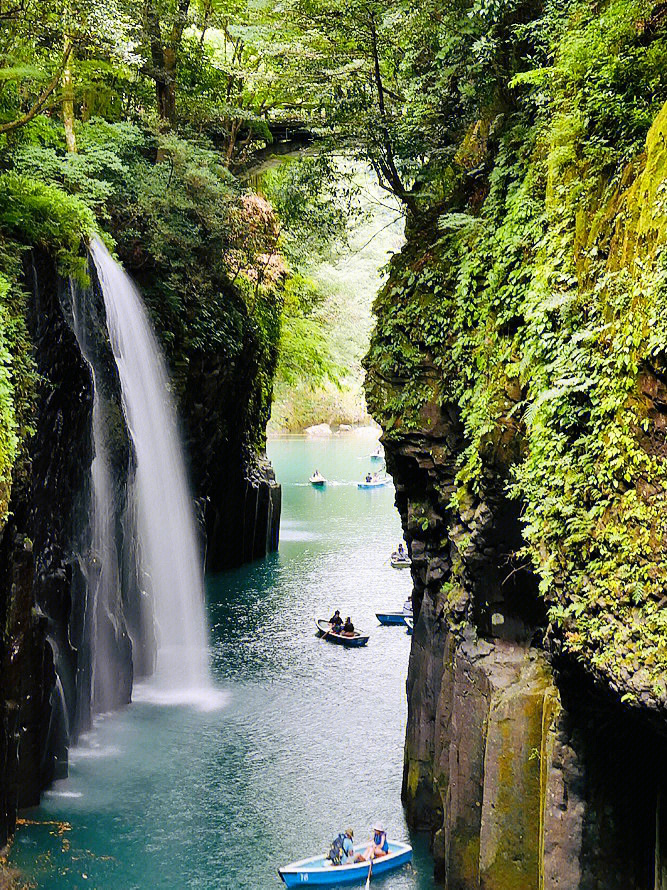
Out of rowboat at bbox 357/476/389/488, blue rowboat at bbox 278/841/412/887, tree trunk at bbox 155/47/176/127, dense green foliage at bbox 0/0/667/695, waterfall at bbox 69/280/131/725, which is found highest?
tree trunk at bbox 155/47/176/127

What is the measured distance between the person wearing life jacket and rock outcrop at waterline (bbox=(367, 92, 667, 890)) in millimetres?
1167

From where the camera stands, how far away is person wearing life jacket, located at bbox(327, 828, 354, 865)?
1196cm

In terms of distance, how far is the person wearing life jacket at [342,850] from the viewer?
39.2 feet

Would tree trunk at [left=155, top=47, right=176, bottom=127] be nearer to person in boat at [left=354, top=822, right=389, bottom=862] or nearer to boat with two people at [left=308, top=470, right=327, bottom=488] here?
person in boat at [left=354, top=822, right=389, bottom=862]

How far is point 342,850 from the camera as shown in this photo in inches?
473

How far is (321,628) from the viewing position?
23172mm

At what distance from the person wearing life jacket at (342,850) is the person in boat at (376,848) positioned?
0.12m

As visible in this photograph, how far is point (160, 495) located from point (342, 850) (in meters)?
12.1

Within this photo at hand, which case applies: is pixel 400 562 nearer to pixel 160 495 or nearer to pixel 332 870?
pixel 160 495

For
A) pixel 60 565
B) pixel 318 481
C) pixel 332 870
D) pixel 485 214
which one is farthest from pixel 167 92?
pixel 318 481

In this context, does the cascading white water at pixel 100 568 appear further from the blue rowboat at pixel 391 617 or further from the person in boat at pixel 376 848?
the blue rowboat at pixel 391 617

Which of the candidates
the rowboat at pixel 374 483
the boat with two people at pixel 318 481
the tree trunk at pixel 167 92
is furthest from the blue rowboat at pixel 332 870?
the rowboat at pixel 374 483

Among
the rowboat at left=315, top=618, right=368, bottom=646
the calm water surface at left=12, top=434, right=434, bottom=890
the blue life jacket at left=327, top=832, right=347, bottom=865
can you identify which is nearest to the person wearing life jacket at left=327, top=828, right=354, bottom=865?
the blue life jacket at left=327, top=832, right=347, bottom=865

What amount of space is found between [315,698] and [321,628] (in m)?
4.44
